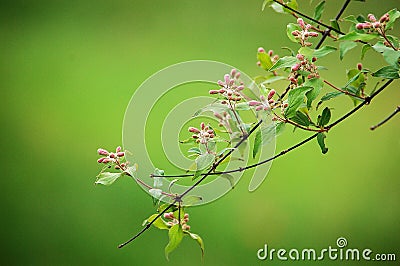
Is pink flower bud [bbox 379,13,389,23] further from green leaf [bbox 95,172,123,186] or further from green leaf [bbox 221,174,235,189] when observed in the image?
green leaf [bbox 95,172,123,186]

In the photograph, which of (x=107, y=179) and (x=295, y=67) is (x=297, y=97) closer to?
(x=295, y=67)

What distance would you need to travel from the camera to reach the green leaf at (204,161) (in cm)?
71

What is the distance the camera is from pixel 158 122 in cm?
170

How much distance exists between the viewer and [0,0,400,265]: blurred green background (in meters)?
1.65

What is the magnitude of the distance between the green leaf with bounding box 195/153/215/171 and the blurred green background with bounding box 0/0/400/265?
0.96m

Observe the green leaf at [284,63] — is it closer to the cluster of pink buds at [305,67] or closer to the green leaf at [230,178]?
the cluster of pink buds at [305,67]

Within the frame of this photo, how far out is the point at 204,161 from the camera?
2.35 feet

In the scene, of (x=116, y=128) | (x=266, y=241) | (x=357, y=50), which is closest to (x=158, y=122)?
(x=116, y=128)

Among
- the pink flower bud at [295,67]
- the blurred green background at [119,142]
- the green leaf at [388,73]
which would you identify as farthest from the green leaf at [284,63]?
the blurred green background at [119,142]

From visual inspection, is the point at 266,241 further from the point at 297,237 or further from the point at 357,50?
the point at 357,50

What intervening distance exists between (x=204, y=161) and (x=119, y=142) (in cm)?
102

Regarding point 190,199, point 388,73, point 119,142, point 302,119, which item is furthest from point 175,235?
point 119,142

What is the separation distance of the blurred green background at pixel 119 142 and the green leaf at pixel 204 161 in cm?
96

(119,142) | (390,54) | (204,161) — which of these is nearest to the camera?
(390,54)
